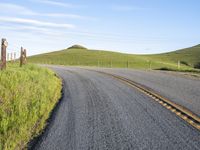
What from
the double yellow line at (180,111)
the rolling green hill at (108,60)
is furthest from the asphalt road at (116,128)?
the rolling green hill at (108,60)

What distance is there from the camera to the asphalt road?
772cm

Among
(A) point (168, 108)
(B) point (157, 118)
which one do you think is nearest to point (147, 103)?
(A) point (168, 108)

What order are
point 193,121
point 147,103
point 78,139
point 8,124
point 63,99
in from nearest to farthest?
point 78,139 → point 8,124 → point 193,121 → point 147,103 → point 63,99

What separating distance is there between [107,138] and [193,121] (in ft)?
8.80

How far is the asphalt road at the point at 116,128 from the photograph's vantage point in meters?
7.72

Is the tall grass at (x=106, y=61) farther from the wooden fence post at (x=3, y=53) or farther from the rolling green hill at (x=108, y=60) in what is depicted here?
the wooden fence post at (x=3, y=53)

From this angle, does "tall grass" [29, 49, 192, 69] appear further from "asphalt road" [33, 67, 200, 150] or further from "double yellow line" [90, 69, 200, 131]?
"asphalt road" [33, 67, 200, 150]

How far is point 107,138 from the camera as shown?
8.23 meters

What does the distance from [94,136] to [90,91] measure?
8.80 m

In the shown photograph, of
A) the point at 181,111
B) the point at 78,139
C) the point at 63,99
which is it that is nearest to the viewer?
the point at 78,139

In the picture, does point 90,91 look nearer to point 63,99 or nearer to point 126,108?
point 63,99

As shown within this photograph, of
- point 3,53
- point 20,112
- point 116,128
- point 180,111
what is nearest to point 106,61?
point 3,53

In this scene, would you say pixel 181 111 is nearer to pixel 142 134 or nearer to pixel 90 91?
pixel 142 134

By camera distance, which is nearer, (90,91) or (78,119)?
(78,119)
